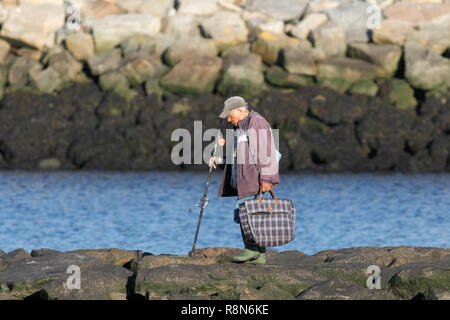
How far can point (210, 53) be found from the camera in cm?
2716

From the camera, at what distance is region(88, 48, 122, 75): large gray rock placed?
2725 cm

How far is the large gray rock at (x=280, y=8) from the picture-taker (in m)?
29.2

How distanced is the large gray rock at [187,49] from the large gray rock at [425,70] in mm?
4955

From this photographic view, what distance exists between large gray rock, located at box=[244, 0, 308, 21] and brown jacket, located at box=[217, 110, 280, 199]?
19.0m

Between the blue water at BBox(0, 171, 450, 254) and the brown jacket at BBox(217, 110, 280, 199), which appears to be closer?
the brown jacket at BBox(217, 110, 280, 199)

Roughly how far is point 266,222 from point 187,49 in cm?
1711

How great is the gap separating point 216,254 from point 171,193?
11.2 m

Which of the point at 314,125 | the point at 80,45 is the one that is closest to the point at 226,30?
the point at 80,45

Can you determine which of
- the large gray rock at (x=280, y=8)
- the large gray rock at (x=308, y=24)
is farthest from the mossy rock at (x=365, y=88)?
the large gray rock at (x=280, y=8)

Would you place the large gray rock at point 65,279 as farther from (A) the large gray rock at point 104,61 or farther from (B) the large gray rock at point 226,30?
(B) the large gray rock at point 226,30

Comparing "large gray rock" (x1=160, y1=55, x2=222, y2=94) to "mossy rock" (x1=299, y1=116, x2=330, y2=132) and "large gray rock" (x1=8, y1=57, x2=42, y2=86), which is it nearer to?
"mossy rock" (x1=299, y1=116, x2=330, y2=132)

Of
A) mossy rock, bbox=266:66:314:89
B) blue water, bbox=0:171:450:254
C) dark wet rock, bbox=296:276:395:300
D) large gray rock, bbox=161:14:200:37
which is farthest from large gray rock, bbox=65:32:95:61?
dark wet rock, bbox=296:276:395:300

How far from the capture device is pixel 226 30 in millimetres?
27859
